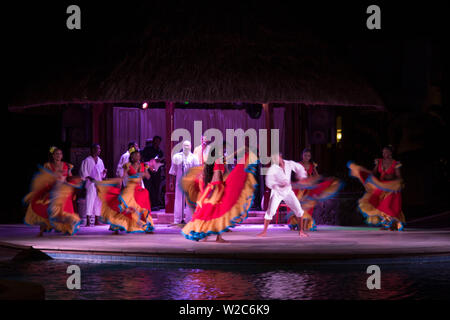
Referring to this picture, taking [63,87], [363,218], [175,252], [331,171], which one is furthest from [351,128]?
[175,252]

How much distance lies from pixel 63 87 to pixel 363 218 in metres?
7.61

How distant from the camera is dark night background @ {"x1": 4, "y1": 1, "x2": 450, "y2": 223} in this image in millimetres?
21875

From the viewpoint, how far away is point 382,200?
19.0m

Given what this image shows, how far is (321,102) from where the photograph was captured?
2042 centimetres

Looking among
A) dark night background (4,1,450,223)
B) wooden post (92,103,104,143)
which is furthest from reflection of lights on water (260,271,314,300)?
dark night background (4,1,450,223)

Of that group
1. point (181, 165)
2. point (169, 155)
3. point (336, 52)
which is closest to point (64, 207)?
point (181, 165)

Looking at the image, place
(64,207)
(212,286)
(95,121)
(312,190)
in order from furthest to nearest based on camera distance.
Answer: (95,121)
(312,190)
(64,207)
(212,286)

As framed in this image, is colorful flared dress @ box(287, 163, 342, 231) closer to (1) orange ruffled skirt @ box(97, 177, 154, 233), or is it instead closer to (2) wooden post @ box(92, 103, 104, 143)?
(1) orange ruffled skirt @ box(97, 177, 154, 233)

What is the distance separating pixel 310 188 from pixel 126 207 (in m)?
3.83

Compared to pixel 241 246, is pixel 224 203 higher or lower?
higher

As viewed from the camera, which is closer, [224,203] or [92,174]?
[224,203]

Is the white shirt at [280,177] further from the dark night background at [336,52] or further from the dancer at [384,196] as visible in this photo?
the dark night background at [336,52]

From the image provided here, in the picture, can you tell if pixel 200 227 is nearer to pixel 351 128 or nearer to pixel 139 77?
pixel 139 77

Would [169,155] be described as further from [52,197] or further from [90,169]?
[52,197]
